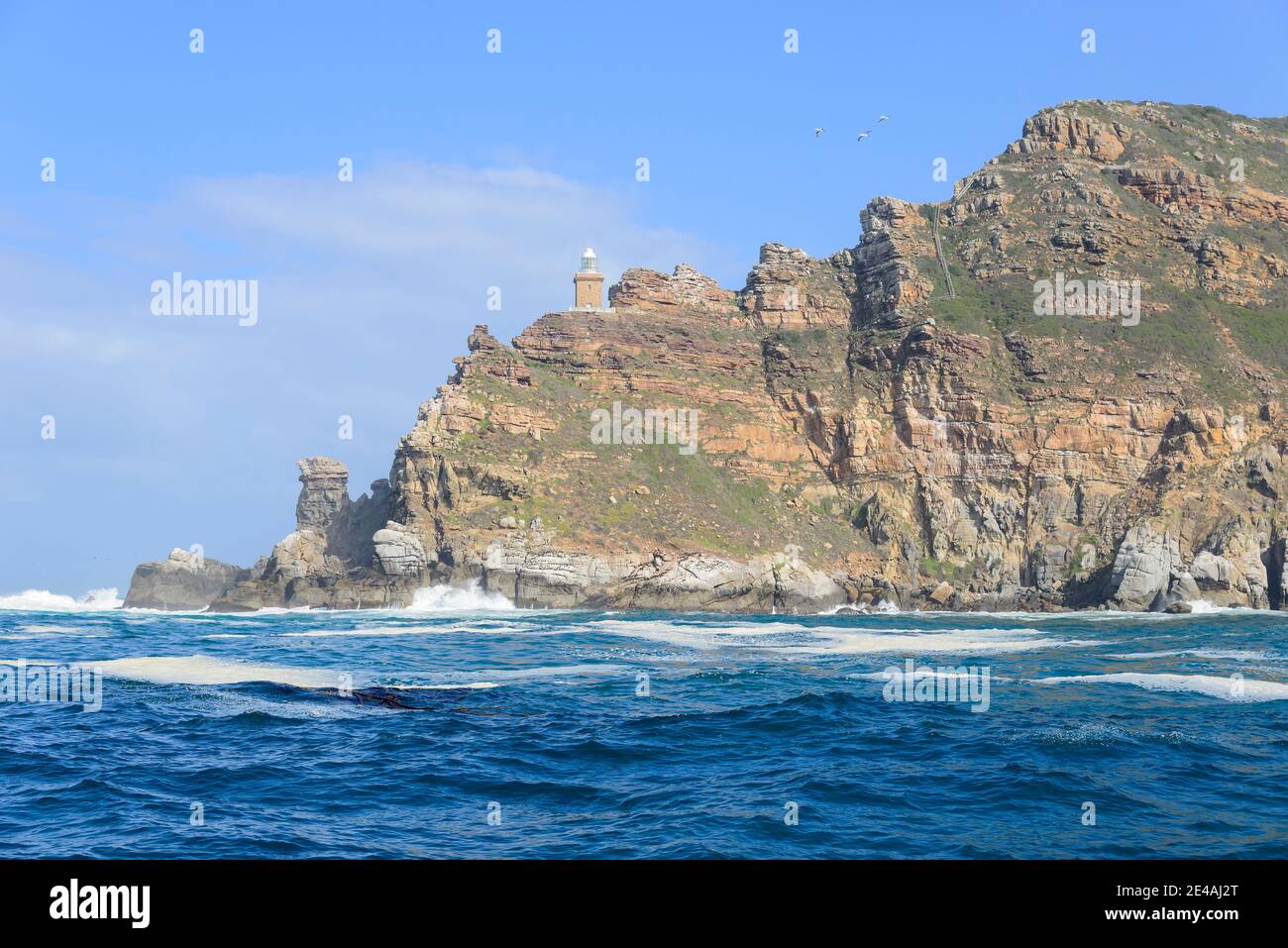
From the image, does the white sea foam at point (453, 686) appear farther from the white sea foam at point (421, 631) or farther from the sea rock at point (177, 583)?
the sea rock at point (177, 583)

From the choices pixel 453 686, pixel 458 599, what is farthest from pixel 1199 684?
pixel 458 599

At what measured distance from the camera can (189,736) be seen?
19.4 meters

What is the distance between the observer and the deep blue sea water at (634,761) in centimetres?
1336

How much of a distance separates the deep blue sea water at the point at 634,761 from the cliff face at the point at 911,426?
50305mm

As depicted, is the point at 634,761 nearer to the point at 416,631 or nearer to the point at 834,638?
the point at 834,638

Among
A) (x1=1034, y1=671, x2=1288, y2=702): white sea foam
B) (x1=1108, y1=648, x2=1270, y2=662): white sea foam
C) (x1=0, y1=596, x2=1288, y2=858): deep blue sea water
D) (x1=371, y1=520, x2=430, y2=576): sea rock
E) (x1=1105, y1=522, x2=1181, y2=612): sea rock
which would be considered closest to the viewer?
(x1=0, y1=596, x2=1288, y2=858): deep blue sea water

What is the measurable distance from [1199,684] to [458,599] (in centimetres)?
5998

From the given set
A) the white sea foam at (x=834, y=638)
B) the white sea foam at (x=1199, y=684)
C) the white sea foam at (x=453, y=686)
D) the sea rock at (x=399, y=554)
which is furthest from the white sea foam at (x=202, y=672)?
the sea rock at (x=399, y=554)

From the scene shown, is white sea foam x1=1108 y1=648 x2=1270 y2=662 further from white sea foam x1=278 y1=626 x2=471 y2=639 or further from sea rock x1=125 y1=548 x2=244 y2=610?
sea rock x1=125 y1=548 x2=244 y2=610

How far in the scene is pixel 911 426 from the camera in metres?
102

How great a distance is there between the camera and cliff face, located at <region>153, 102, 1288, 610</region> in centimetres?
8538

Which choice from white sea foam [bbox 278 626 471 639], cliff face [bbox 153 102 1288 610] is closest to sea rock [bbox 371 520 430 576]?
cliff face [bbox 153 102 1288 610]

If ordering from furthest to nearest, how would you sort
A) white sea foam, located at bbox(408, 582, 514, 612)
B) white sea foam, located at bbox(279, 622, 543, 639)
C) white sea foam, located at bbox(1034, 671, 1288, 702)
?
white sea foam, located at bbox(408, 582, 514, 612)
white sea foam, located at bbox(279, 622, 543, 639)
white sea foam, located at bbox(1034, 671, 1288, 702)

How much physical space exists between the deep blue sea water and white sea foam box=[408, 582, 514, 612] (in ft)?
148
